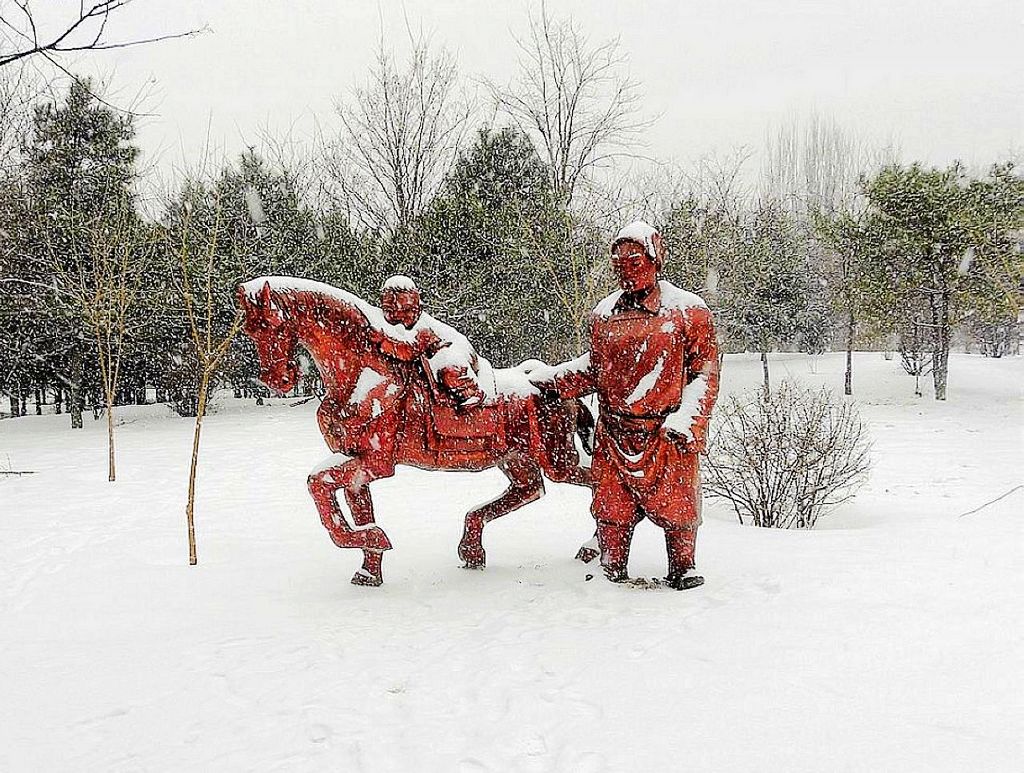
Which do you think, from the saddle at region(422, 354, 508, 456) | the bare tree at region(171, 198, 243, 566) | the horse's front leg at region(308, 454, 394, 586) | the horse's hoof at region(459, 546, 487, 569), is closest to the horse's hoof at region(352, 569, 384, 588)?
the horse's front leg at region(308, 454, 394, 586)

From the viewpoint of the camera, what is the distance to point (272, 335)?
362 centimetres

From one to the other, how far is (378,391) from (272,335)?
606 millimetres

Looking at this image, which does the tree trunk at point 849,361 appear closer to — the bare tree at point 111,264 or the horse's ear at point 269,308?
the bare tree at point 111,264

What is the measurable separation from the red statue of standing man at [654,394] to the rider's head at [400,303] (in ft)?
3.37

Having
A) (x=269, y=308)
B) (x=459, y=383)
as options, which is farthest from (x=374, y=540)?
(x=269, y=308)

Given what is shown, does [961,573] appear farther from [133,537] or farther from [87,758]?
[133,537]

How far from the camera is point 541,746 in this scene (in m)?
2.33

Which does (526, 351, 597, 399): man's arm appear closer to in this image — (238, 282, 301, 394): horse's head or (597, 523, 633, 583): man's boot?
(597, 523, 633, 583): man's boot

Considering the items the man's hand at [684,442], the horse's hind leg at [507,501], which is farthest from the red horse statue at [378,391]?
the man's hand at [684,442]

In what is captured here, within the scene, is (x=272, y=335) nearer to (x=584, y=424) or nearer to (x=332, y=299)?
(x=332, y=299)

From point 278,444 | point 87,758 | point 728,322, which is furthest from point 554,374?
point 728,322

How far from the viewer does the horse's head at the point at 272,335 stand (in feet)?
11.8

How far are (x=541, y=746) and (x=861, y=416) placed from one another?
1440 cm

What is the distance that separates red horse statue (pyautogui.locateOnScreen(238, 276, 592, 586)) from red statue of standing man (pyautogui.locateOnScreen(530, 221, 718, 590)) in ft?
1.72
